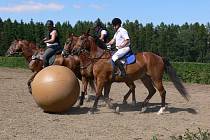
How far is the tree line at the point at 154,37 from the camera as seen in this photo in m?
70.4

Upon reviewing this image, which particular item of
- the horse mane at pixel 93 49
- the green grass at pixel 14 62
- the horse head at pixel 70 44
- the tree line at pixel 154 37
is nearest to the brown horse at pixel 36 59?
the horse head at pixel 70 44

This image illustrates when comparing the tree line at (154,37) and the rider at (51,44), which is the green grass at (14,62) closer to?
the tree line at (154,37)

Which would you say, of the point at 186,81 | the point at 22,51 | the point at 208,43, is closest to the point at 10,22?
the point at 208,43

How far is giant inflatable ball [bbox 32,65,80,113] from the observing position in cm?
1236

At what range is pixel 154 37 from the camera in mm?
72375

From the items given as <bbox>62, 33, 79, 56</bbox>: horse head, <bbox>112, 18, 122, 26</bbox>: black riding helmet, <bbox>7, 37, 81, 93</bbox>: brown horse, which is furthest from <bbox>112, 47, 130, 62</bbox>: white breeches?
<bbox>7, 37, 81, 93</bbox>: brown horse

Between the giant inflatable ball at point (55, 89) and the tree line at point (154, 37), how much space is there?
5470 cm

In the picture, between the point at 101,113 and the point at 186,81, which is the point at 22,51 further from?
the point at 186,81

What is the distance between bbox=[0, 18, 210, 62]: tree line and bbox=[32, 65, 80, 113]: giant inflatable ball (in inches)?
2153

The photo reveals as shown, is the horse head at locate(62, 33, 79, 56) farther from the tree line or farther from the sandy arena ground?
the tree line

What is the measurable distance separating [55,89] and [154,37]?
6094cm

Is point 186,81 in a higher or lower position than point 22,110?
lower

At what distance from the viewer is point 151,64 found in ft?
44.8

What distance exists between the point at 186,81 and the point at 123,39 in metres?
17.8
